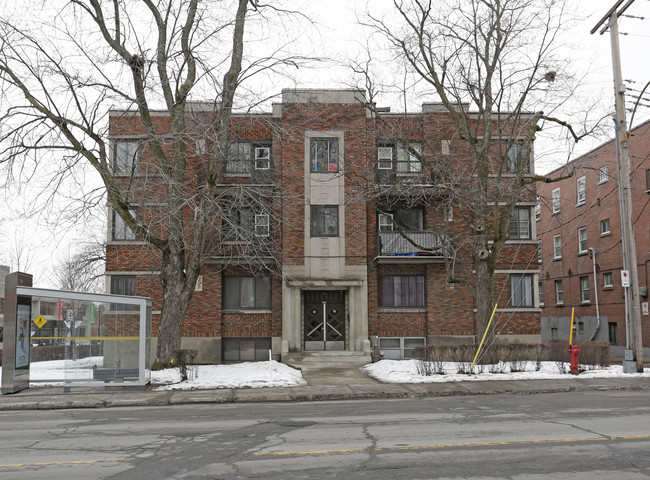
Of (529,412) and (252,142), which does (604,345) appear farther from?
(252,142)

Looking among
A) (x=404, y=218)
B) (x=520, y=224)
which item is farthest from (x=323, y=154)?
(x=520, y=224)

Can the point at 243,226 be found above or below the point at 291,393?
above

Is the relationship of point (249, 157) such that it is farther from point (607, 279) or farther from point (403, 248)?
point (607, 279)

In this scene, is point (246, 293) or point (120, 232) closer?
point (246, 293)

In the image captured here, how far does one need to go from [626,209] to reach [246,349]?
50.6ft

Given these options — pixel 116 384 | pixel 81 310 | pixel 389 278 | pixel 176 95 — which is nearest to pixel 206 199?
pixel 176 95

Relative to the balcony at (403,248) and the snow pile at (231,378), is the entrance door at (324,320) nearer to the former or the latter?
the balcony at (403,248)

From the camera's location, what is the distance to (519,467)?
6996mm

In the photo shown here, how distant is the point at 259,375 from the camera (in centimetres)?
1761

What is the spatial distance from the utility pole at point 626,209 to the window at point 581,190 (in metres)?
19.9

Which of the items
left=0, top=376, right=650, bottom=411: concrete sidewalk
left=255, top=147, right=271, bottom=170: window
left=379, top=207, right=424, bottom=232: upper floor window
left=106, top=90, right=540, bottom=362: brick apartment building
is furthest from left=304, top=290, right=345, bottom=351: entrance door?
left=0, top=376, right=650, bottom=411: concrete sidewalk

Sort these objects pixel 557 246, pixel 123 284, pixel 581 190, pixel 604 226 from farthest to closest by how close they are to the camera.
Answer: pixel 557 246 < pixel 581 190 < pixel 604 226 < pixel 123 284

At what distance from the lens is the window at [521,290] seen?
85.9ft

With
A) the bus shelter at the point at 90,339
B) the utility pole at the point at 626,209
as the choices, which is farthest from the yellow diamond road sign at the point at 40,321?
the utility pole at the point at 626,209
